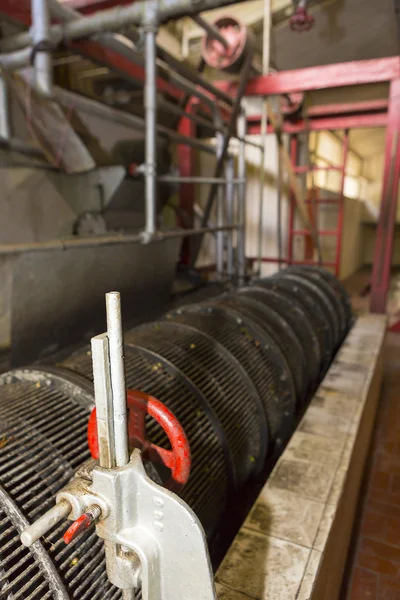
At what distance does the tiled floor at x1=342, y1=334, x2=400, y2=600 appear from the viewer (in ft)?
6.35

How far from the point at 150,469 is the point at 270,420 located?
1023mm

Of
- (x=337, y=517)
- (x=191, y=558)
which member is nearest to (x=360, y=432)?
(x=337, y=517)

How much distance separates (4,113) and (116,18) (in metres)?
1.24

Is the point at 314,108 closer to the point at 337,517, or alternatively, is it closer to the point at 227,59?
the point at 227,59

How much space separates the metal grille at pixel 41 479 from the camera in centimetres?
Answer: 99

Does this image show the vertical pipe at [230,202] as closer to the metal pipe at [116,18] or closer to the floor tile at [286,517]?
the metal pipe at [116,18]

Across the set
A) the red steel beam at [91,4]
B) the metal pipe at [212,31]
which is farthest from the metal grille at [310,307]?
the red steel beam at [91,4]

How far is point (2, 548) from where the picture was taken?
0.95m

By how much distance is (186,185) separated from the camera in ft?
20.3

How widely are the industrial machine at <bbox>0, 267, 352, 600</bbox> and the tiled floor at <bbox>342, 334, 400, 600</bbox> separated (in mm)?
619

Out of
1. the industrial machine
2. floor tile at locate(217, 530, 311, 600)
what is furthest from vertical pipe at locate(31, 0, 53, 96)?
floor tile at locate(217, 530, 311, 600)

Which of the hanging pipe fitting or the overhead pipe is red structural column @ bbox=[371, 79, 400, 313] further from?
the overhead pipe

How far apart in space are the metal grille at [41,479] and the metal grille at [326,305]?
2764mm

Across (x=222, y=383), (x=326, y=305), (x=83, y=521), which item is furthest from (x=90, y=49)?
(x=83, y=521)
